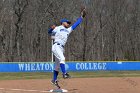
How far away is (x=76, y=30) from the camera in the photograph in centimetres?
7194

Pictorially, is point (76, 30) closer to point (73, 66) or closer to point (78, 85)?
point (73, 66)

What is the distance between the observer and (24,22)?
6881cm

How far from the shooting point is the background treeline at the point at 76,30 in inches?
2562

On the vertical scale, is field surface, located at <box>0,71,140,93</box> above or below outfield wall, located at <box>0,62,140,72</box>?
below

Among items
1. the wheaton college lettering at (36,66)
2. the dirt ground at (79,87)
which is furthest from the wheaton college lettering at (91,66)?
the dirt ground at (79,87)

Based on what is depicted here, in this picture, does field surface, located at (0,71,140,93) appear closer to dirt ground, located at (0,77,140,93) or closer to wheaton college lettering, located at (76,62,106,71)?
dirt ground, located at (0,77,140,93)

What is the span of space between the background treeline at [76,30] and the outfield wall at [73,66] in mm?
22762

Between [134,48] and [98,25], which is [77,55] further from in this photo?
[134,48]

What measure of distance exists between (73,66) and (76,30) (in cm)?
3130

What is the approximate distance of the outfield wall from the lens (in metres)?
38.1

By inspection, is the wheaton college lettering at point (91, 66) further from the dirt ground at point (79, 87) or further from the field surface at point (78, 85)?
the dirt ground at point (79, 87)

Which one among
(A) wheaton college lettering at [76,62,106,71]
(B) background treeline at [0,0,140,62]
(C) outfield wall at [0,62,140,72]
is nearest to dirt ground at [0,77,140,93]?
(C) outfield wall at [0,62,140,72]

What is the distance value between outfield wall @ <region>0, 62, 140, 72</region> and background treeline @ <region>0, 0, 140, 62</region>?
22762mm

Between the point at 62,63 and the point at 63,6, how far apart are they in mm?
57167
